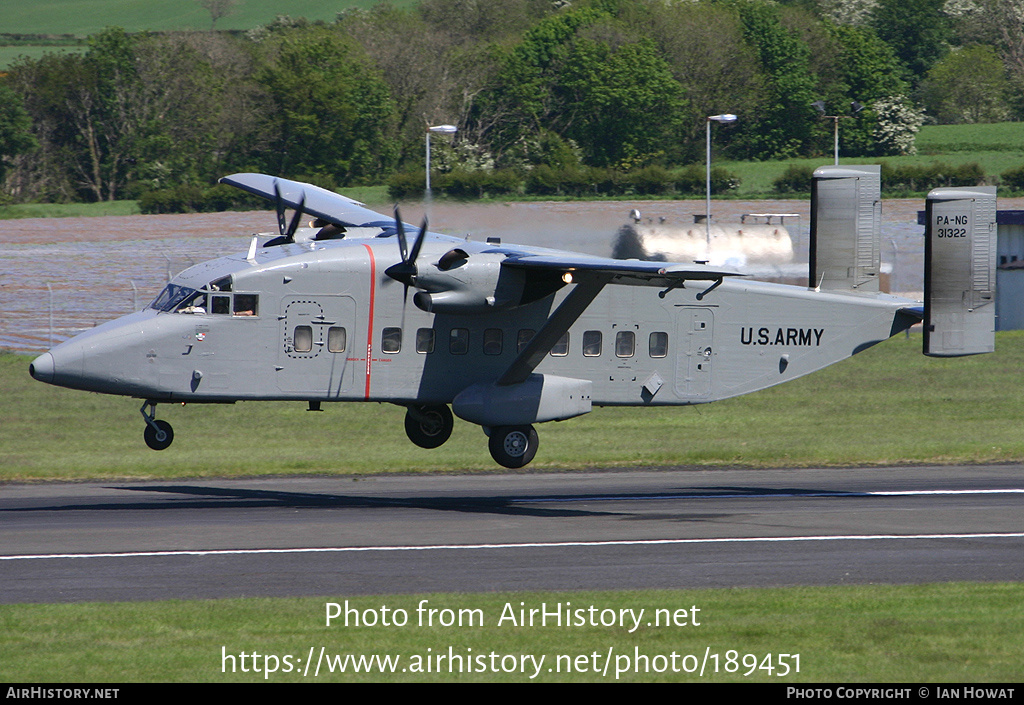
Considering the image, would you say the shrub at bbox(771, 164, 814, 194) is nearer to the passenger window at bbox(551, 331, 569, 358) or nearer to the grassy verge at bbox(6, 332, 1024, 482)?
the grassy verge at bbox(6, 332, 1024, 482)

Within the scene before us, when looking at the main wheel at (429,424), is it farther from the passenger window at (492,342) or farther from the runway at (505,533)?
the passenger window at (492,342)

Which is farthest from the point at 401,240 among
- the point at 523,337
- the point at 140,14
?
the point at 140,14

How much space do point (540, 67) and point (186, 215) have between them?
2438 centimetres

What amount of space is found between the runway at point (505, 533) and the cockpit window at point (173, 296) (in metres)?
4.27

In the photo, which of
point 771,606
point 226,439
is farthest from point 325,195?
point 771,606

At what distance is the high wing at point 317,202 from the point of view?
88.9 ft

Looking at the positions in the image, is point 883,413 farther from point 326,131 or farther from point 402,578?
point 326,131

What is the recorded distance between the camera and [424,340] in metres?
24.0

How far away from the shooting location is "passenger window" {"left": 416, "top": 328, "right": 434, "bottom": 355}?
2400 centimetres

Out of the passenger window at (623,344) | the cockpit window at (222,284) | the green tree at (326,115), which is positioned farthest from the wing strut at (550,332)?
the green tree at (326,115)

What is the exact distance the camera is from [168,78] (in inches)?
3012

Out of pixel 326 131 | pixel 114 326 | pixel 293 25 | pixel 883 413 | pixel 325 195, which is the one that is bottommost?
pixel 883 413

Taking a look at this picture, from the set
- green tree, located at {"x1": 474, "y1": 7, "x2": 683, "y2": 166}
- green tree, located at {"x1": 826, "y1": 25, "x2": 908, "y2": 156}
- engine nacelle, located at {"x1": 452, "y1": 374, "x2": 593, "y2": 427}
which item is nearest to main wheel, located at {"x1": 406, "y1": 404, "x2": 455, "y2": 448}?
engine nacelle, located at {"x1": 452, "y1": 374, "x2": 593, "y2": 427}

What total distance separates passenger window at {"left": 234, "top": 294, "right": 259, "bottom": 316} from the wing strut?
5.20 metres
